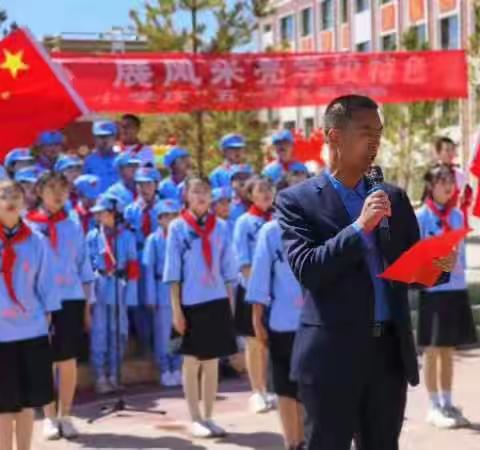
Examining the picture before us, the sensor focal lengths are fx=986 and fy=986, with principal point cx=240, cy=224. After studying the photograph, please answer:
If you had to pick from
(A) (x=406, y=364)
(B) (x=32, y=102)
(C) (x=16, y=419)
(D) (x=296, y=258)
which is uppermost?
(B) (x=32, y=102)

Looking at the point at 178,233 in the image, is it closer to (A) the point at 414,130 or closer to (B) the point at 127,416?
(B) the point at 127,416

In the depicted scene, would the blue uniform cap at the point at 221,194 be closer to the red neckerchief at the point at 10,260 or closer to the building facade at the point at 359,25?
the red neckerchief at the point at 10,260

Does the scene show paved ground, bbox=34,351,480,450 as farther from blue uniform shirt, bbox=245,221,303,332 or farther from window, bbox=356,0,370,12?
window, bbox=356,0,370,12

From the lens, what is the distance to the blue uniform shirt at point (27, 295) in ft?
17.9

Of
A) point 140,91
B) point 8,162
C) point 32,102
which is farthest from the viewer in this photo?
point 140,91

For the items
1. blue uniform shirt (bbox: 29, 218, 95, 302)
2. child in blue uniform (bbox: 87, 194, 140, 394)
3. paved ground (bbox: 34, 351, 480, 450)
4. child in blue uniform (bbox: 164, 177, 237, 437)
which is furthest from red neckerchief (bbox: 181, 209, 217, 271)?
child in blue uniform (bbox: 87, 194, 140, 394)

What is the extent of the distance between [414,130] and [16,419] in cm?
1949

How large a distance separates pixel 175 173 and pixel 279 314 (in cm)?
409

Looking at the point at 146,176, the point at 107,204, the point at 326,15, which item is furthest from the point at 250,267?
the point at 326,15

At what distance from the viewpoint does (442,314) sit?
656 centimetres

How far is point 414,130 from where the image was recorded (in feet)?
78.6

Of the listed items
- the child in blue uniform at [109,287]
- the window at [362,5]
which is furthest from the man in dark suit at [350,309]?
the window at [362,5]

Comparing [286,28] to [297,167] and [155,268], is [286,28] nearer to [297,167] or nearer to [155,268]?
[297,167]

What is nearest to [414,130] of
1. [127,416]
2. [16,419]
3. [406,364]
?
[127,416]
